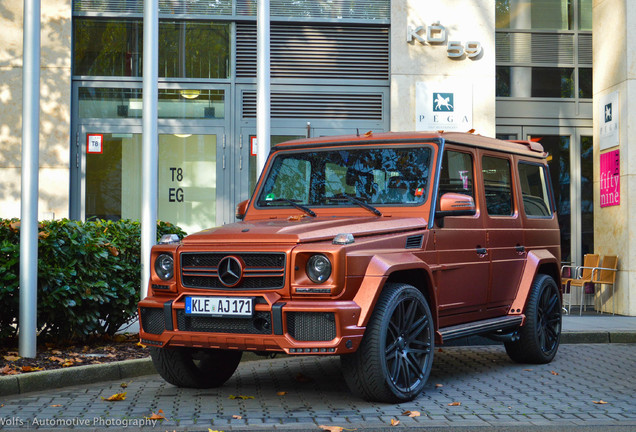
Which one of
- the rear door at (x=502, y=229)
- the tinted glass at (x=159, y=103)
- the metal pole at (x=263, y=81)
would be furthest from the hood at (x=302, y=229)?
the tinted glass at (x=159, y=103)

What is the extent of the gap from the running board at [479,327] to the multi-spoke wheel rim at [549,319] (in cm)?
49

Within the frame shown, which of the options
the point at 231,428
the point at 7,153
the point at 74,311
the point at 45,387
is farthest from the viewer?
the point at 7,153

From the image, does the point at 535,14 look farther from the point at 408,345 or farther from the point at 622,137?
the point at 408,345

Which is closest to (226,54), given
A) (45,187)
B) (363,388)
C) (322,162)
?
(45,187)

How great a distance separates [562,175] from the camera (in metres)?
15.5

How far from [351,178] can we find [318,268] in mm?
1577

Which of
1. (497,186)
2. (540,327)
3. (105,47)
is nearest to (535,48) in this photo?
(105,47)

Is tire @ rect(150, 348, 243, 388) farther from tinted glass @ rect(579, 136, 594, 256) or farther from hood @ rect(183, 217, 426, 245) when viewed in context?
tinted glass @ rect(579, 136, 594, 256)

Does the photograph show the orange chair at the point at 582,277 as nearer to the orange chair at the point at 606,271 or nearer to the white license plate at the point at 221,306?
the orange chair at the point at 606,271

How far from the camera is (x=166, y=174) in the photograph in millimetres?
14273

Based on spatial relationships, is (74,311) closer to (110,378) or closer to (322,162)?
(110,378)

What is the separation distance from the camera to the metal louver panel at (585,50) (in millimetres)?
15617

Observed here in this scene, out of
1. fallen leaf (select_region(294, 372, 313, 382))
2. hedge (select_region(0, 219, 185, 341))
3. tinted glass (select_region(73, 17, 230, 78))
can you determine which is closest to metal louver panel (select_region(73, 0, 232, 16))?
tinted glass (select_region(73, 17, 230, 78))

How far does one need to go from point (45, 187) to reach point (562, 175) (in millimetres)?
8989
